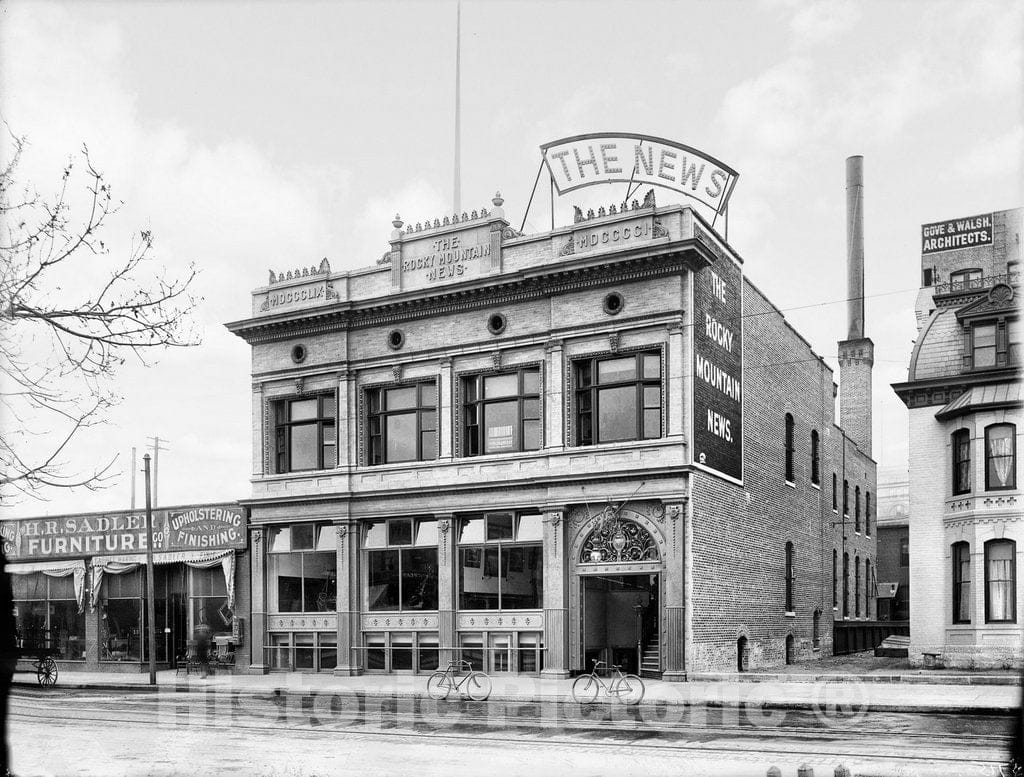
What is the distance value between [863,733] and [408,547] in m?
17.8

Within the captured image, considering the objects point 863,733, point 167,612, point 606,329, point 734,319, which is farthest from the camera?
point 167,612

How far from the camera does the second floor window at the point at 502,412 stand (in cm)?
3086

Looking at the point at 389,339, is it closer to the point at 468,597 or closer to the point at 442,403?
the point at 442,403

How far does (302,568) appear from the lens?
34656 millimetres

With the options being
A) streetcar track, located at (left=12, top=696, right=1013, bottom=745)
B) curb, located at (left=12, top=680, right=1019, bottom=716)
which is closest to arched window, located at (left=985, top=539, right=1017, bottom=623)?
curb, located at (left=12, top=680, right=1019, bottom=716)

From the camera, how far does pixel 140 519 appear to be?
125ft

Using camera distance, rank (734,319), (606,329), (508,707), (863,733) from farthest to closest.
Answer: (734,319)
(606,329)
(508,707)
(863,733)

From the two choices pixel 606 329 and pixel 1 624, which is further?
pixel 606 329

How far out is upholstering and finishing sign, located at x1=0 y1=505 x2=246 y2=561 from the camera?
36.2m

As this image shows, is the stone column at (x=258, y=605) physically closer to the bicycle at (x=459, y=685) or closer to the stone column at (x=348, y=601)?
the stone column at (x=348, y=601)

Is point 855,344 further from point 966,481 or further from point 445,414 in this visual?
point 445,414

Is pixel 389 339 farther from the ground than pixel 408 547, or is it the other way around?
pixel 389 339

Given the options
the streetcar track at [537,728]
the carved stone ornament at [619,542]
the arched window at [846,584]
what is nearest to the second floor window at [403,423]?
the carved stone ornament at [619,542]

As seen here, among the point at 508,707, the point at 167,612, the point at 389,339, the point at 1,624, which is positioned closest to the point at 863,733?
the point at 508,707
